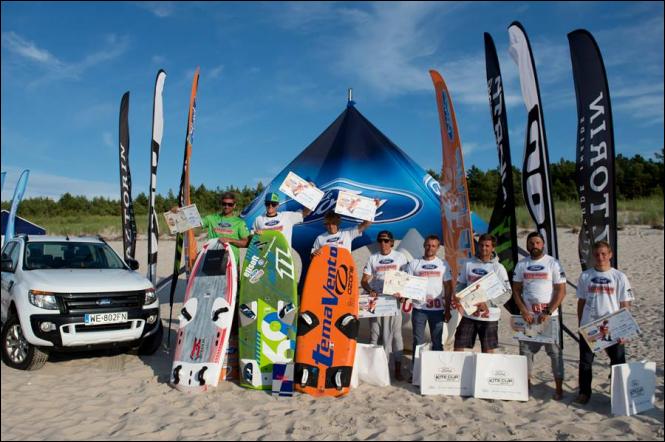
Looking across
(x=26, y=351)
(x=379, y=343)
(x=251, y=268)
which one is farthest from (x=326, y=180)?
(x=26, y=351)

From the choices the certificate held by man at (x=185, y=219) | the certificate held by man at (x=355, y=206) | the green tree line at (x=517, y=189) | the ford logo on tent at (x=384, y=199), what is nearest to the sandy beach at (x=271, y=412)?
the certificate held by man at (x=185, y=219)

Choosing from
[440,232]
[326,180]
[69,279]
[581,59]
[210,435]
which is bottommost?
[210,435]

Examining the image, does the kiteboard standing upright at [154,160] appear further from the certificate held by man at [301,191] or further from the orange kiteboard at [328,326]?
the orange kiteboard at [328,326]

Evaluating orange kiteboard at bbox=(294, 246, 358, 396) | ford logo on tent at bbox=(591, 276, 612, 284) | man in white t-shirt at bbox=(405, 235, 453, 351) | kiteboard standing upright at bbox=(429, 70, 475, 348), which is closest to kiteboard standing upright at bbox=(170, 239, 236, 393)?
orange kiteboard at bbox=(294, 246, 358, 396)

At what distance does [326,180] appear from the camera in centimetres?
827

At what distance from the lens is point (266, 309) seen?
540 cm

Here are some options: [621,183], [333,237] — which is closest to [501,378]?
[333,237]

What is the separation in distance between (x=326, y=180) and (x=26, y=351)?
4.93 m

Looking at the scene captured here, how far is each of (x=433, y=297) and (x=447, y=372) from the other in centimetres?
77

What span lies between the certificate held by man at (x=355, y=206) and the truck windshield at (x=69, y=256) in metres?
3.31

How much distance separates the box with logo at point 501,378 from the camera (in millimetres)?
4570

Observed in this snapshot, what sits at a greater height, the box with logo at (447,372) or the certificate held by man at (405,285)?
the certificate held by man at (405,285)

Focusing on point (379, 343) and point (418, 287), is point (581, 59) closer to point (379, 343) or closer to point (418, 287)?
point (418, 287)

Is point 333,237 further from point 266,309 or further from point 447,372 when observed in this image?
point 447,372
